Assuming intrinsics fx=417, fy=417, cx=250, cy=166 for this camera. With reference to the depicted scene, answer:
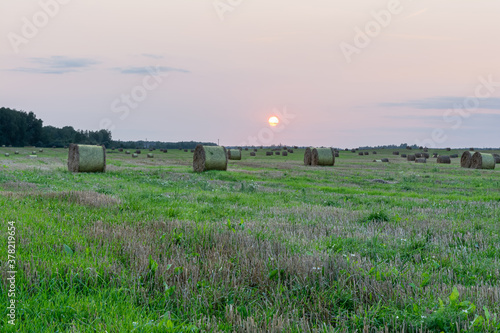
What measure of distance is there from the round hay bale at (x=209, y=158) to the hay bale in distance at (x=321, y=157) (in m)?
13.5

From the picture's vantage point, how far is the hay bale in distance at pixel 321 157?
40344 mm

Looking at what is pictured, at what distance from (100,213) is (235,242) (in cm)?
424

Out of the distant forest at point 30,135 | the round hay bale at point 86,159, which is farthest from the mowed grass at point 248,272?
the distant forest at point 30,135

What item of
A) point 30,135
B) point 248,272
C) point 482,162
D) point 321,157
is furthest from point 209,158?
point 30,135

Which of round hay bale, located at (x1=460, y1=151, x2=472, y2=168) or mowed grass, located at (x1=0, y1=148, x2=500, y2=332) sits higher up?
round hay bale, located at (x1=460, y1=151, x2=472, y2=168)

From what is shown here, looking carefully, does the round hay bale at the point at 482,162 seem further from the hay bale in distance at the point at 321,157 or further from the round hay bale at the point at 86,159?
the round hay bale at the point at 86,159

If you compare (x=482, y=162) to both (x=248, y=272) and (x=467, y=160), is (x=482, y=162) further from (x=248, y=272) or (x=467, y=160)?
(x=248, y=272)

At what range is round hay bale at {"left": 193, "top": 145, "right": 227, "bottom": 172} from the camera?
1123 inches

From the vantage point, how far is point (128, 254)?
20.5 ft

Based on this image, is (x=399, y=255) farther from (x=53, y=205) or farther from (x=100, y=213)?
(x=53, y=205)

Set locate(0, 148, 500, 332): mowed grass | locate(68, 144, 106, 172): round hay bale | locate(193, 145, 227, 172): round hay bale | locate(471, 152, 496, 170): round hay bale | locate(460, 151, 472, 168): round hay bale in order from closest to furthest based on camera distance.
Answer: locate(0, 148, 500, 332): mowed grass
locate(68, 144, 106, 172): round hay bale
locate(193, 145, 227, 172): round hay bale
locate(471, 152, 496, 170): round hay bale
locate(460, 151, 472, 168): round hay bale

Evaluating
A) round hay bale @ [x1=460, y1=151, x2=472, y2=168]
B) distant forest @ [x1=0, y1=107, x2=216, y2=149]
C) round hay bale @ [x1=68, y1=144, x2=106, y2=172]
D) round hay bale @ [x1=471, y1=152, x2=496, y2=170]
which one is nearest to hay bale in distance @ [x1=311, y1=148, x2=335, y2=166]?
round hay bale @ [x1=460, y1=151, x2=472, y2=168]

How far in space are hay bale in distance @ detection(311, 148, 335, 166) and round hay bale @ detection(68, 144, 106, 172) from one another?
816 inches

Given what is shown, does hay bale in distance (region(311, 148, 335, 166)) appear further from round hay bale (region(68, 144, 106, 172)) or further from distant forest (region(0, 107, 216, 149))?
distant forest (region(0, 107, 216, 149))
